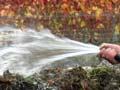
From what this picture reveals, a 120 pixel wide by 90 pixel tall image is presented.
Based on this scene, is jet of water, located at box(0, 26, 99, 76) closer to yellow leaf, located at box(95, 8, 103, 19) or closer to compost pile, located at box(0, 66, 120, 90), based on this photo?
compost pile, located at box(0, 66, 120, 90)

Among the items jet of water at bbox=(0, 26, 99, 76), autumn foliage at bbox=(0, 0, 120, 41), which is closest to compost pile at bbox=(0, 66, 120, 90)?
jet of water at bbox=(0, 26, 99, 76)

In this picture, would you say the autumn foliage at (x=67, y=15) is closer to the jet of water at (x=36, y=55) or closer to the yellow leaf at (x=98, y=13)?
the yellow leaf at (x=98, y=13)

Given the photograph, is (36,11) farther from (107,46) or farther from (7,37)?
(107,46)

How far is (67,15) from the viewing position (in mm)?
8469

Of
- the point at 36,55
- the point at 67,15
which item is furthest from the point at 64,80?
the point at 67,15

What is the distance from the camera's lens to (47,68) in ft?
15.2

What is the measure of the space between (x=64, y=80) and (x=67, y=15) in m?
4.37

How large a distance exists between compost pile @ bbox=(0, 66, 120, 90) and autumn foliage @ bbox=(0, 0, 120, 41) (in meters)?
3.53

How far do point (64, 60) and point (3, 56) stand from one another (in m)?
0.70

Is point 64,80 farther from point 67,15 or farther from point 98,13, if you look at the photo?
point 98,13

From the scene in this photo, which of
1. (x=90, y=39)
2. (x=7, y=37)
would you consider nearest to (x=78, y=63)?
(x=7, y=37)

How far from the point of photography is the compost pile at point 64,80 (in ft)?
13.5

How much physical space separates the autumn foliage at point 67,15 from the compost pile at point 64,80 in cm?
353

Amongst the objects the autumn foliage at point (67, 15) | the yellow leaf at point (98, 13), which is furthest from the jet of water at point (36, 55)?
the yellow leaf at point (98, 13)
